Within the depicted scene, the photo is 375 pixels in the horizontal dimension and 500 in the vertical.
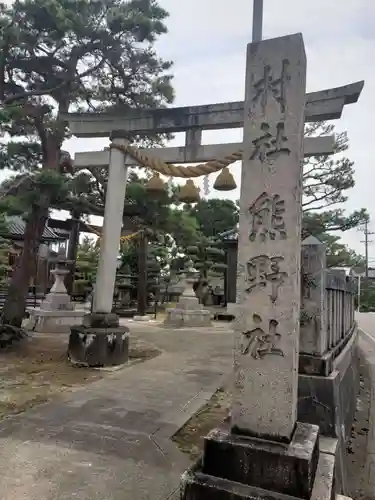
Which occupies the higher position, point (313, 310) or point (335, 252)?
point (335, 252)

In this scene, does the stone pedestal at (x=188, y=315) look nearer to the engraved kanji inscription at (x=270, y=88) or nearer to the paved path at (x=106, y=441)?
the paved path at (x=106, y=441)

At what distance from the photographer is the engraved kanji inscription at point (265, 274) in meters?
2.48

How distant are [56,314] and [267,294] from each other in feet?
32.1

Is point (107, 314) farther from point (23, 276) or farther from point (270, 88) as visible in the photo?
point (270, 88)

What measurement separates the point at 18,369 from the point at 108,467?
13.4 ft

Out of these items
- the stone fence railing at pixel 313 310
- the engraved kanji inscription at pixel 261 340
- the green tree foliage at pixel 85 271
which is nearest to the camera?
the engraved kanji inscription at pixel 261 340

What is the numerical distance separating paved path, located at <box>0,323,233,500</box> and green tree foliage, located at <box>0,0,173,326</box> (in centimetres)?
409

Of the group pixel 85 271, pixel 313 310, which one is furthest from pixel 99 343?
pixel 85 271

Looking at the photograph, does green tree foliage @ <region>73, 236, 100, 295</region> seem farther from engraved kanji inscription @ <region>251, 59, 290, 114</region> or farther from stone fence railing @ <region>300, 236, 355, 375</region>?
engraved kanji inscription @ <region>251, 59, 290, 114</region>

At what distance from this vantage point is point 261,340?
8.16ft

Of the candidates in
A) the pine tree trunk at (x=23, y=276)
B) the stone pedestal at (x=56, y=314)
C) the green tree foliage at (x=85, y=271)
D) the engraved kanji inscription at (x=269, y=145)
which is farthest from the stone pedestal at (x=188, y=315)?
the engraved kanji inscription at (x=269, y=145)

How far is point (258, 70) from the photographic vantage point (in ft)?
8.61

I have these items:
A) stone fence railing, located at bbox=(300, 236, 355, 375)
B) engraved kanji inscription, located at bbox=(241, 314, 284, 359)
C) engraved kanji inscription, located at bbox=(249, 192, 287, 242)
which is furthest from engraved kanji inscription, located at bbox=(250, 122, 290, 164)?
stone fence railing, located at bbox=(300, 236, 355, 375)

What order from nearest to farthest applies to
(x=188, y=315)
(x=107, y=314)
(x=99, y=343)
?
(x=99, y=343) → (x=107, y=314) → (x=188, y=315)
